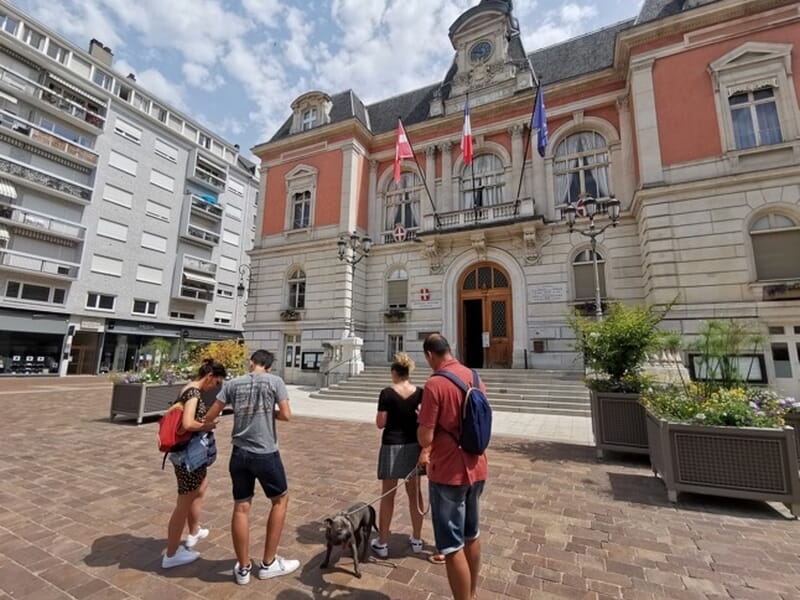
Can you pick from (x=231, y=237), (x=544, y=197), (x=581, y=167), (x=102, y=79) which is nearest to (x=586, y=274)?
(x=544, y=197)

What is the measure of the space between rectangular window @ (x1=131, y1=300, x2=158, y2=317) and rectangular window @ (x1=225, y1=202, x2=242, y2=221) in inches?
461

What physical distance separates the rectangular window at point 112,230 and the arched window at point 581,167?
29894 millimetres

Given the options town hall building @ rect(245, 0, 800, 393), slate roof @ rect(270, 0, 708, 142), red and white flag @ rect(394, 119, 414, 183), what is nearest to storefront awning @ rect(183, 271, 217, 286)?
town hall building @ rect(245, 0, 800, 393)

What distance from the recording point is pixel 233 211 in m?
37.4

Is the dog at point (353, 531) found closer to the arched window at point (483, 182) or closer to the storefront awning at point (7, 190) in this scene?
the arched window at point (483, 182)

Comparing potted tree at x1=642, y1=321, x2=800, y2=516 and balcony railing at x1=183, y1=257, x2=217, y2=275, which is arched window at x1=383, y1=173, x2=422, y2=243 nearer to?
potted tree at x1=642, y1=321, x2=800, y2=516

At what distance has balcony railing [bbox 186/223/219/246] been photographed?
106 feet

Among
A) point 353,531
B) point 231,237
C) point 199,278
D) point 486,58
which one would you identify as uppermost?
point 486,58

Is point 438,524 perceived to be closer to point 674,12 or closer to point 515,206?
point 515,206

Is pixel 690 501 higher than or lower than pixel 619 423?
lower

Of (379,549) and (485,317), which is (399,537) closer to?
(379,549)

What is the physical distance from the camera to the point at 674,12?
13.4 meters

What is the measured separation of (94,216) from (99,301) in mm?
Answer: 6062

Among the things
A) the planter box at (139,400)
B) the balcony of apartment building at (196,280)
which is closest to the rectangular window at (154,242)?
the balcony of apartment building at (196,280)
